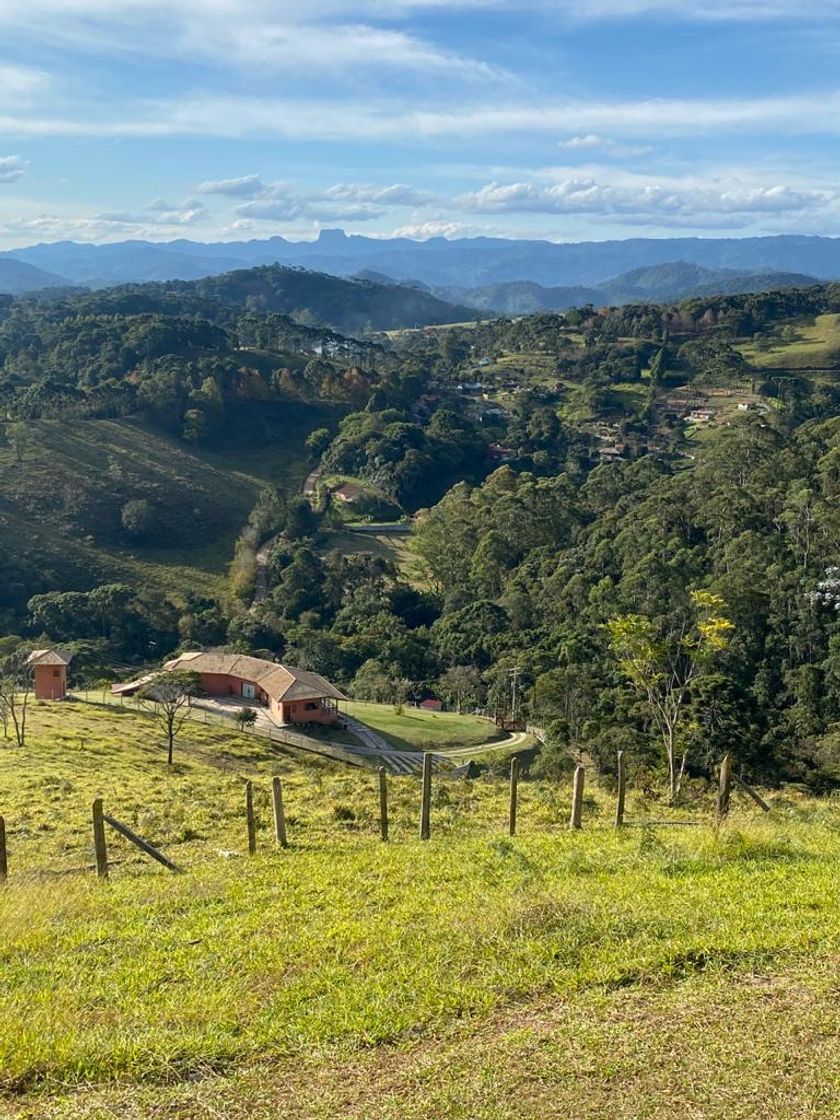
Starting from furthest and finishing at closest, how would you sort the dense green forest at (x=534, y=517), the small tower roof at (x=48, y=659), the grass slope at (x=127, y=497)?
the grass slope at (x=127, y=497) → the dense green forest at (x=534, y=517) → the small tower roof at (x=48, y=659)

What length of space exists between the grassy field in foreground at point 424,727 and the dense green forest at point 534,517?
295cm

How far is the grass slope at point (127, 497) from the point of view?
61688mm

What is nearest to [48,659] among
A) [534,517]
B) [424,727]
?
[424,727]

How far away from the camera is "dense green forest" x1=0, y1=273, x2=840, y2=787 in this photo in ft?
116

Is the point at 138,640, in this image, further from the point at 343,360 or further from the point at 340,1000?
the point at 343,360

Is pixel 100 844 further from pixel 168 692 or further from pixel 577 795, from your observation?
pixel 168 692

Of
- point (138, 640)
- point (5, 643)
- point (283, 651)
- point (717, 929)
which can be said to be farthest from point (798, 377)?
point (717, 929)

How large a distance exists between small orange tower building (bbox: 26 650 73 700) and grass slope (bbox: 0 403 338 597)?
2604 cm

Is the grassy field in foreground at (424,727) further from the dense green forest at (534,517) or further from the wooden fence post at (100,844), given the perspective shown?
the wooden fence post at (100,844)

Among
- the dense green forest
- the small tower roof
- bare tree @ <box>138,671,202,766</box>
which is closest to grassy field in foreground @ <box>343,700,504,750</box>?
the dense green forest

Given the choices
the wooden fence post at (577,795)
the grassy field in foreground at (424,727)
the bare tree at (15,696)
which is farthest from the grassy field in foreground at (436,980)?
the grassy field in foreground at (424,727)

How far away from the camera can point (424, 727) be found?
35.5 m

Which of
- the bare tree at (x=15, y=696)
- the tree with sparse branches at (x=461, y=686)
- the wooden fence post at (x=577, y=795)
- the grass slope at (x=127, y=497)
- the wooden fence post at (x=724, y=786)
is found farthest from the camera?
the grass slope at (x=127, y=497)

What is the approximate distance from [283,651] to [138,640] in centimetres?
877
